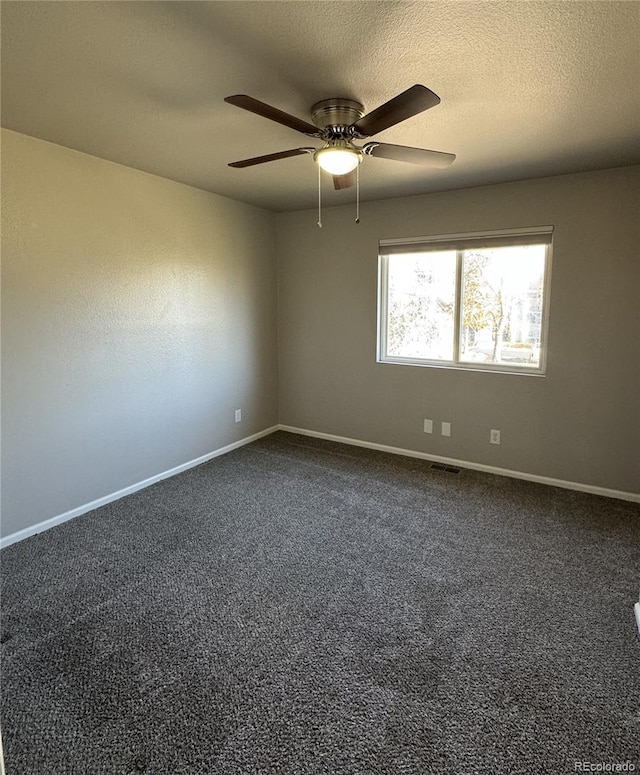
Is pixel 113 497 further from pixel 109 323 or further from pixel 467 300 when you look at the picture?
pixel 467 300

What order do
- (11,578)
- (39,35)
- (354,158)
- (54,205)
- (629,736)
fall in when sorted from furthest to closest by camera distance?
1. (54,205)
2. (11,578)
3. (354,158)
4. (39,35)
5. (629,736)

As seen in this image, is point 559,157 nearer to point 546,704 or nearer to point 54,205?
point 546,704

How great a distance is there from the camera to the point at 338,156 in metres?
2.08

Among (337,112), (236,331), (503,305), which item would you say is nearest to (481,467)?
(503,305)

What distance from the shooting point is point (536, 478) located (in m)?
3.69

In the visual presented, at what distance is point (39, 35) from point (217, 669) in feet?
8.22

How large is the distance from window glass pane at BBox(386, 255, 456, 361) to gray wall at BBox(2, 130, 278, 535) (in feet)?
4.69

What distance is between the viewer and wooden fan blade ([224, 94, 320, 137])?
1.63 m

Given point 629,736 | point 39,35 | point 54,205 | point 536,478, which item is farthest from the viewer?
point 536,478

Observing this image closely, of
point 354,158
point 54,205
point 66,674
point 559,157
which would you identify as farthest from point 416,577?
point 54,205

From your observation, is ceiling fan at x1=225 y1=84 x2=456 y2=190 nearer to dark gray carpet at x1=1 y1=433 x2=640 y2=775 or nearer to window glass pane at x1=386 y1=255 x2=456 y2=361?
window glass pane at x1=386 y1=255 x2=456 y2=361

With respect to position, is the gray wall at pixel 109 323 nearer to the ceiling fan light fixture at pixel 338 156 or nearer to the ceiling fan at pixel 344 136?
the ceiling fan at pixel 344 136

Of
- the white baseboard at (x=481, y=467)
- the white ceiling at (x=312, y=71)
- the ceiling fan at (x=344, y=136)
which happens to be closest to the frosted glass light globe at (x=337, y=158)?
the ceiling fan at (x=344, y=136)

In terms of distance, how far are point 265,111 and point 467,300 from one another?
2639 millimetres
